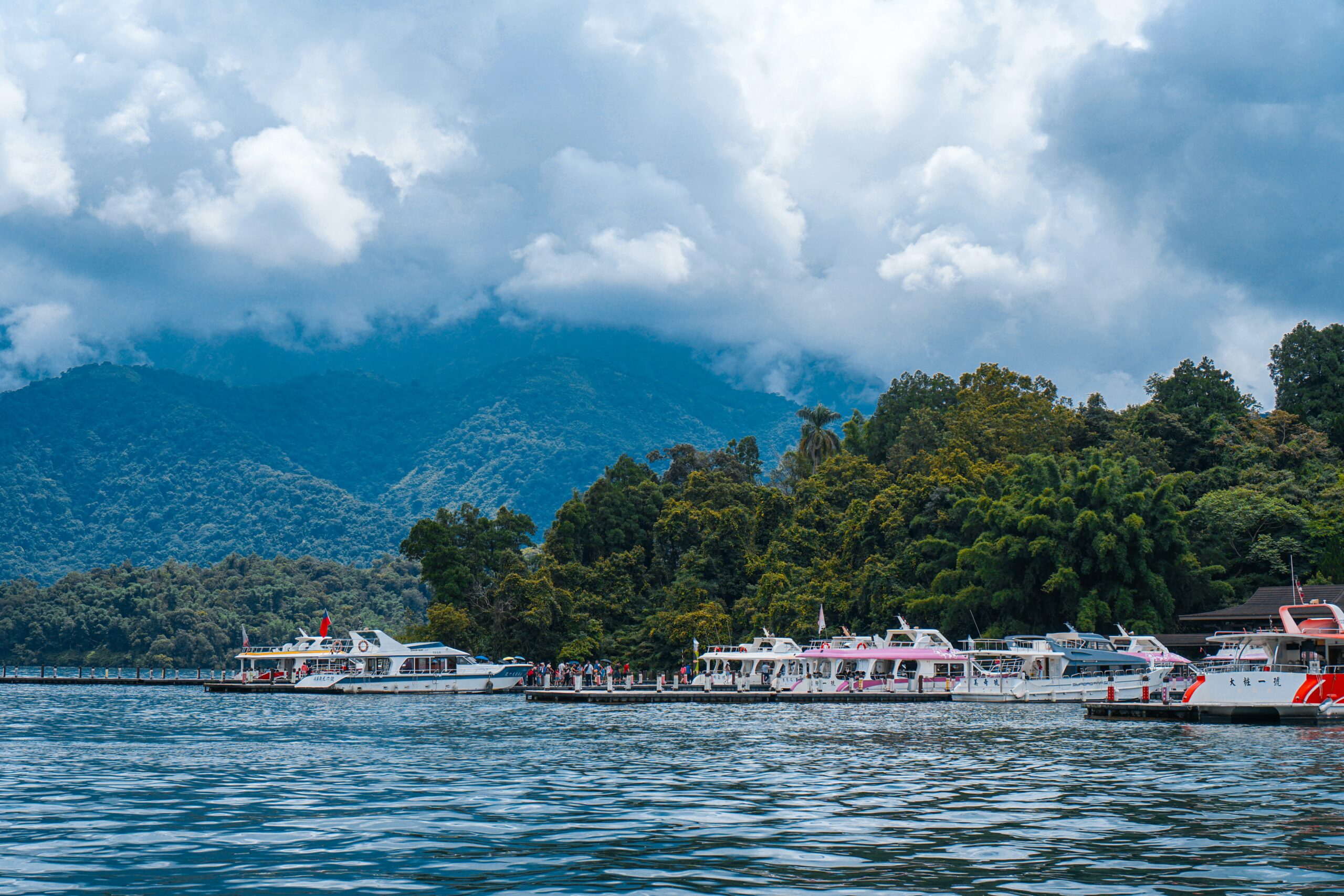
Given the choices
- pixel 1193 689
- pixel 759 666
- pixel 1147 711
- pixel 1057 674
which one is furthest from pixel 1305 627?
pixel 759 666

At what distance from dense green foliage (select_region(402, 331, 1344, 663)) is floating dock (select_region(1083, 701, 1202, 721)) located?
18.9 metres

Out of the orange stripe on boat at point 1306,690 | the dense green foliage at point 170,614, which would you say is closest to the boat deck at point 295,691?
the orange stripe on boat at point 1306,690

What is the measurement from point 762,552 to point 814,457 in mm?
20491

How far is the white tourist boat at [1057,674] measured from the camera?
5844cm

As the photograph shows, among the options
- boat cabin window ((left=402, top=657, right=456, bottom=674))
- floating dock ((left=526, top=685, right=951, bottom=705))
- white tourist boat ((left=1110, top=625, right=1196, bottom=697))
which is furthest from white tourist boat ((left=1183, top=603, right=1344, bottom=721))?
boat cabin window ((left=402, top=657, right=456, bottom=674))

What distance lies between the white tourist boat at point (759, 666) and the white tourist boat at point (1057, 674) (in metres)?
8.58

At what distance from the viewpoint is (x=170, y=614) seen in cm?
13812

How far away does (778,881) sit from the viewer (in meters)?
13.9

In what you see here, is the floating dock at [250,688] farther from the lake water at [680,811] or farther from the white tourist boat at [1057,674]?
the white tourist boat at [1057,674]

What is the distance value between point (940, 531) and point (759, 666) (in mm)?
13814

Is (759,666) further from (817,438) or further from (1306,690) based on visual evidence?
(817,438)

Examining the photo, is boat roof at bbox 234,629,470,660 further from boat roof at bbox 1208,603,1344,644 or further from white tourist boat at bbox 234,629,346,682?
boat roof at bbox 1208,603,1344,644

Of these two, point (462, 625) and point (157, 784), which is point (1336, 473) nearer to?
point (462, 625)

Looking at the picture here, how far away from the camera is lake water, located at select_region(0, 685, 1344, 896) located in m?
14.4
